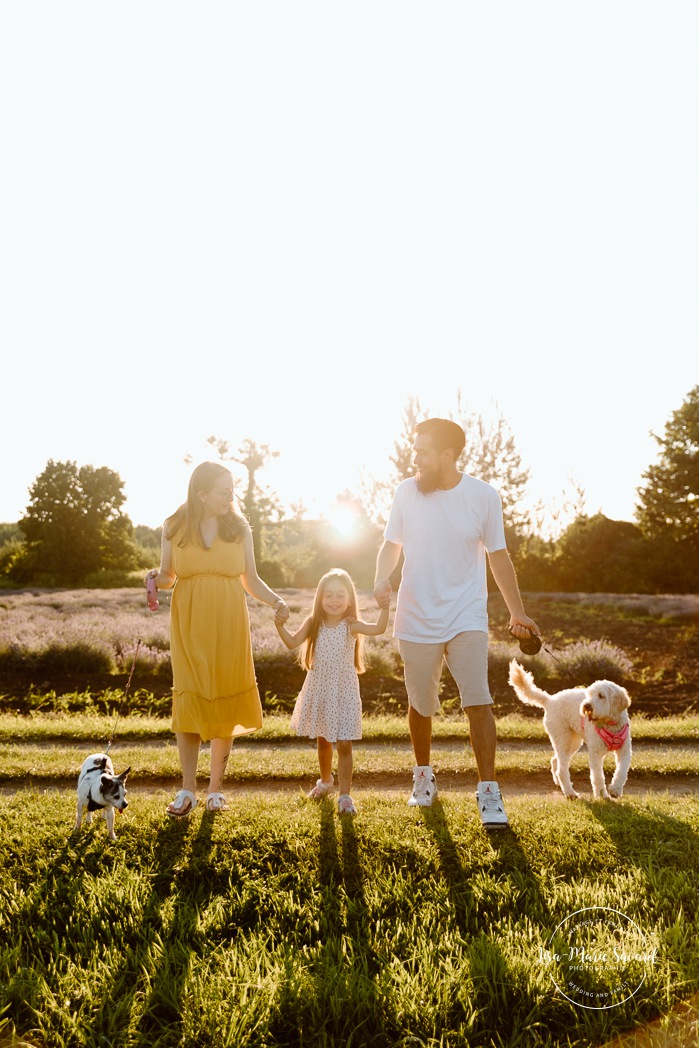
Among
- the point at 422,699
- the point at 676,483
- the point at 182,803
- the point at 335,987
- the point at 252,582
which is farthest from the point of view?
the point at 676,483

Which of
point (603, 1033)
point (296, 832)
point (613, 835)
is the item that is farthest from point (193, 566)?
point (603, 1033)

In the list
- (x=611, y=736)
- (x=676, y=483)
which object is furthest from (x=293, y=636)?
(x=676, y=483)

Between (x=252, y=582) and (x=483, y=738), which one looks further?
(x=252, y=582)

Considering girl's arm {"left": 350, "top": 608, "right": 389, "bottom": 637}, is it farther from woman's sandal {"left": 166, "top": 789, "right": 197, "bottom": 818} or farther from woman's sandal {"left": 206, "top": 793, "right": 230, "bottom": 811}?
woman's sandal {"left": 166, "top": 789, "right": 197, "bottom": 818}

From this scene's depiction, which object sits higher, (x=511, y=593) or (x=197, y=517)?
(x=197, y=517)

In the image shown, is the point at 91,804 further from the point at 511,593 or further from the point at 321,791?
the point at 511,593

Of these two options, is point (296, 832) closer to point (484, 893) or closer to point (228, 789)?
point (484, 893)

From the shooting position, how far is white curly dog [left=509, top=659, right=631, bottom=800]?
527 cm

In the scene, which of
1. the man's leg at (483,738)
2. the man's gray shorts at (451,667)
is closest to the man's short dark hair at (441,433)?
the man's gray shorts at (451,667)

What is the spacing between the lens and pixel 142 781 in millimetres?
6289

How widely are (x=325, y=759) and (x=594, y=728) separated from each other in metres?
1.97

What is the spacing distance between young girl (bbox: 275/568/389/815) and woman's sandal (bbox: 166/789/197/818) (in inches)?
33.6

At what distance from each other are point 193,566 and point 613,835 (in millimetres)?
3108

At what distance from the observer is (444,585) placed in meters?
4.98
